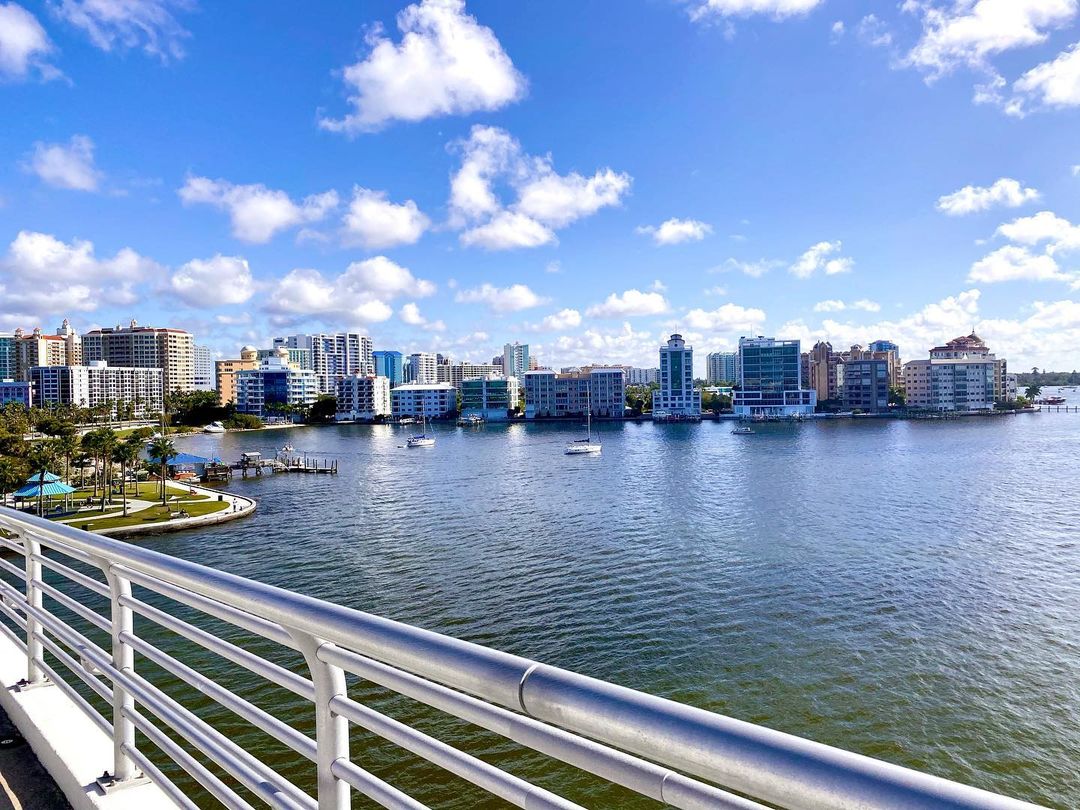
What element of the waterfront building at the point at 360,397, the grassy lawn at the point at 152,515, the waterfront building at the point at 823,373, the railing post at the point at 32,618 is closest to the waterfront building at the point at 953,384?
the waterfront building at the point at 823,373

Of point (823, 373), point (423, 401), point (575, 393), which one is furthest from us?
point (823, 373)

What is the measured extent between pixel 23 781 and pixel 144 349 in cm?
15677

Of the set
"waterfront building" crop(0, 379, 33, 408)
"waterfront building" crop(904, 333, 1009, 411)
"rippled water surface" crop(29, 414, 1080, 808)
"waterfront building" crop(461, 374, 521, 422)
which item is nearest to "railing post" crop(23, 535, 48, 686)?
"rippled water surface" crop(29, 414, 1080, 808)

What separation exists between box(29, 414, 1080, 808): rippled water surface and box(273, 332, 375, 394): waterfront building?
487ft

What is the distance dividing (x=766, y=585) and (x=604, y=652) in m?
6.59

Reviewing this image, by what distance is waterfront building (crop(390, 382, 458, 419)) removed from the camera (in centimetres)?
12031

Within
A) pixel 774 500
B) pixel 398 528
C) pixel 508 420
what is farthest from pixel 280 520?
pixel 508 420

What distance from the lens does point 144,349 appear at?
13912 centimetres

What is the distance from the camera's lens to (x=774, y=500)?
33.6 metres

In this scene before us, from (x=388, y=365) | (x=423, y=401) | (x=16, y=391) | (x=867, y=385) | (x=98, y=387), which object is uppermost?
(x=388, y=365)

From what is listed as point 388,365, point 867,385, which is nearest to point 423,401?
point 867,385

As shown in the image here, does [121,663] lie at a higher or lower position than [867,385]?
lower

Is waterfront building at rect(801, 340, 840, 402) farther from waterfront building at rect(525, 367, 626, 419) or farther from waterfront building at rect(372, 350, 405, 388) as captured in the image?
waterfront building at rect(372, 350, 405, 388)

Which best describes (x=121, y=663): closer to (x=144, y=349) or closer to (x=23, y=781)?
(x=23, y=781)
